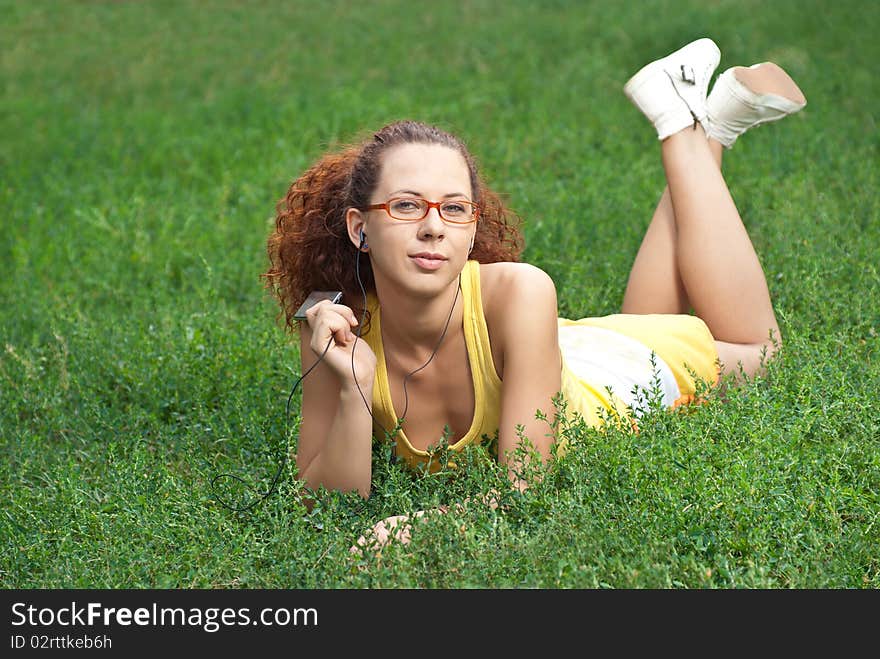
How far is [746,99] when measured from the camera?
181 inches

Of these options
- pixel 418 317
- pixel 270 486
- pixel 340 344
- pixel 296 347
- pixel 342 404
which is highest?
pixel 296 347

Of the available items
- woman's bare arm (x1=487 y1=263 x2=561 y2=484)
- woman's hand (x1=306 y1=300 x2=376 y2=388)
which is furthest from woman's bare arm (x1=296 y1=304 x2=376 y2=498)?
woman's bare arm (x1=487 y1=263 x2=561 y2=484)

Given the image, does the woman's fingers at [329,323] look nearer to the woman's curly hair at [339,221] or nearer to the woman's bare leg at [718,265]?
the woman's curly hair at [339,221]

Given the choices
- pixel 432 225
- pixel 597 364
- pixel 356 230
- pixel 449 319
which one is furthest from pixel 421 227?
pixel 597 364

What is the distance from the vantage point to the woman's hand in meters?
3.36

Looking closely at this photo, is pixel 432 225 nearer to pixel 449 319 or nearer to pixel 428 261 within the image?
pixel 428 261

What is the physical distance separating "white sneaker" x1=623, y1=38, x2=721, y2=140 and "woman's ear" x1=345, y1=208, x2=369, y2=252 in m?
1.64

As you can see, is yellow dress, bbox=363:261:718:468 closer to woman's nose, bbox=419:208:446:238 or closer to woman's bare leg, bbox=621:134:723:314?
woman's bare leg, bbox=621:134:723:314

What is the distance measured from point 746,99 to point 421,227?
75.1 inches

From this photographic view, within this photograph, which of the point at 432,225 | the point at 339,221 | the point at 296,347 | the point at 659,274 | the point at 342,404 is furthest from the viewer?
Result: the point at 296,347

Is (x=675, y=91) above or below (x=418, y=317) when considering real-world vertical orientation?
above

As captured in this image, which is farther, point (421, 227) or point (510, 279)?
point (510, 279)

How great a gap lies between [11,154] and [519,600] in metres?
6.66

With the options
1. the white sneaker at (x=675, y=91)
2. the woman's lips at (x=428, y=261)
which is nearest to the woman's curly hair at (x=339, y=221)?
the woman's lips at (x=428, y=261)
